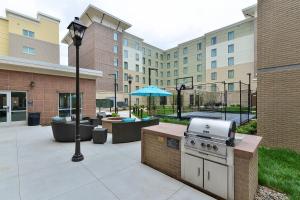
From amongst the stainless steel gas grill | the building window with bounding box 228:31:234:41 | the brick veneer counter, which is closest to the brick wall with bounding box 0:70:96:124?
the brick veneer counter

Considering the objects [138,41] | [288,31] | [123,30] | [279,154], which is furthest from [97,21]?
[279,154]

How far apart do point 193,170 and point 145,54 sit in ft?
134

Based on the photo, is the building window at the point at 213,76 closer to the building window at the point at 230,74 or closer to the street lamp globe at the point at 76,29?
the building window at the point at 230,74

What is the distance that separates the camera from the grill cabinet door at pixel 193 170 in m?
3.02

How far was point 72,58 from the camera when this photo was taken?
36.2 metres

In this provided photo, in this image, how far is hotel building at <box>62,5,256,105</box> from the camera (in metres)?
29.1

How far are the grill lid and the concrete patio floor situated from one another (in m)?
1.16

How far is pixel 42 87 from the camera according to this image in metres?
10.8

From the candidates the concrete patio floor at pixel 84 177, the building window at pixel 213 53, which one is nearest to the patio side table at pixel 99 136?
the concrete patio floor at pixel 84 177

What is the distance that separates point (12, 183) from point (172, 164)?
338 cm

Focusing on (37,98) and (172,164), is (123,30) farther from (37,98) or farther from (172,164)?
(172,164)

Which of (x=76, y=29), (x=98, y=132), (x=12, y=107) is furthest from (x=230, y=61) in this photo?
(x=12, y=107)

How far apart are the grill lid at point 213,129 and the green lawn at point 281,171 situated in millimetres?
1702

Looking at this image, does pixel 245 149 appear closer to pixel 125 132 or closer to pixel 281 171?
pixel 281 171
